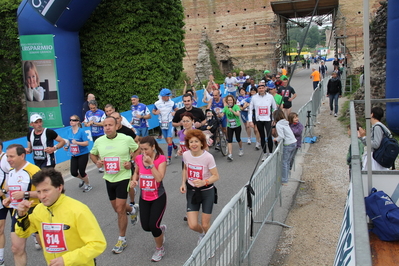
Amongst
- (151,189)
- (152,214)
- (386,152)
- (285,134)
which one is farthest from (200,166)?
(285,134)

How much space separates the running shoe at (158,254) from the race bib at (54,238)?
2028mm

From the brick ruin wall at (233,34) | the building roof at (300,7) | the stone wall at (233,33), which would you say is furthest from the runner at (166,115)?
the stone wall at (233,33)

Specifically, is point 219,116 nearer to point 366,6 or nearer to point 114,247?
point 114,247

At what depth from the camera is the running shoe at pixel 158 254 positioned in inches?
197

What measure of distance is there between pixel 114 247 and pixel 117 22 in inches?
433

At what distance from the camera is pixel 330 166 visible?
9.09m

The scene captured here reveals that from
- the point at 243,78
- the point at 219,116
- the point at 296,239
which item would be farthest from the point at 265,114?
the point at 243,78

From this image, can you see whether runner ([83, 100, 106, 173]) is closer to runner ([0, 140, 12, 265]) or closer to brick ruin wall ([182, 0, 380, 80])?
runner ([0, 140, 12, 265])

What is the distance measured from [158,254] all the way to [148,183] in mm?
998

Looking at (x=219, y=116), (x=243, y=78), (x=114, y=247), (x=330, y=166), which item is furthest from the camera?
(x=243, y=78)

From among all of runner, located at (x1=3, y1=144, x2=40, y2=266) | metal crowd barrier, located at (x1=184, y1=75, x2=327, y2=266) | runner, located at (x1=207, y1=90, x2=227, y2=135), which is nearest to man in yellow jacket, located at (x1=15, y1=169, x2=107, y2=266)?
metal crowd barrier, located at (x1=184, y1=75, x2=327, y2=266)

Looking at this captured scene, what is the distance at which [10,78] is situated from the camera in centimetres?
1537

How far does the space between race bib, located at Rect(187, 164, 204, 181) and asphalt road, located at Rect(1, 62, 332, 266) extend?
3.63ft

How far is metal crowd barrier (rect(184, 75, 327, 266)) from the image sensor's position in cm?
326
